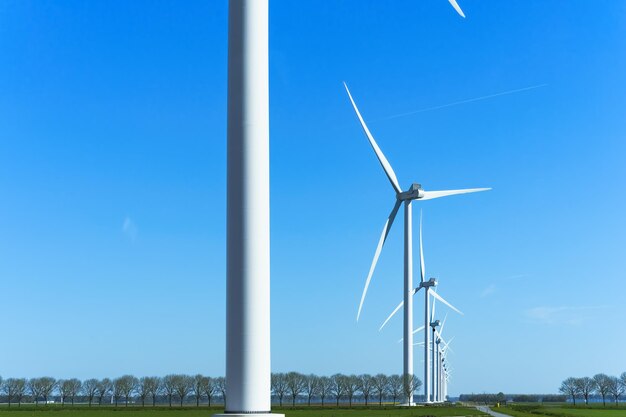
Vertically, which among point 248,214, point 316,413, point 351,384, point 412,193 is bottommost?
point 351,384

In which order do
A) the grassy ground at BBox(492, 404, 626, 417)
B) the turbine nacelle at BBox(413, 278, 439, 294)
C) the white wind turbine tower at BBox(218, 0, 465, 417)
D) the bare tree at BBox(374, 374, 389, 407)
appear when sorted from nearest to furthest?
the white wind turbine tower at BBox(218, 0, 465, 417), the grassy ground at BBox(492, 404, 626, 417), the turbine nacelle at BBox(413, 278, 439, 294), the bare tree at BBox(374, 374, 389, 407)

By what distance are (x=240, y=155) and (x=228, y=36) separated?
4253 millimetres

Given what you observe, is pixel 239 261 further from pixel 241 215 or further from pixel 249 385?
pixel 249 385

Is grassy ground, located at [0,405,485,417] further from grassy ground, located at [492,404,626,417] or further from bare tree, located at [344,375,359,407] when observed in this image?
bare tree, located at [344,375,359,407]

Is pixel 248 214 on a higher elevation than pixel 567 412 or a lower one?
higher

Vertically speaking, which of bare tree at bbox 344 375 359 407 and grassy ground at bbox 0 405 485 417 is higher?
grassy ground at bbox 0 405 485 417

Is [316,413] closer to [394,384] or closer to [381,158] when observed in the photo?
[381,158]

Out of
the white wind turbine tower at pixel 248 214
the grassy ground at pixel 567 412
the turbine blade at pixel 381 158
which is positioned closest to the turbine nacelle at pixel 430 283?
the grassy ground at pixel 567 412

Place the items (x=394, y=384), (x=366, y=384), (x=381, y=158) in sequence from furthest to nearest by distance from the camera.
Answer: (x=366, y=384) < (x=394, y=384) < (x=381, y=158)

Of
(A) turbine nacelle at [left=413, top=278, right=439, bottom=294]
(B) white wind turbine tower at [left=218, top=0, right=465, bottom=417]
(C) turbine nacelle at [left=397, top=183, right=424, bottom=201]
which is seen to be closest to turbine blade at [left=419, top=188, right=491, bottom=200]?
(C) turbine nacelle at [left=397, top=183, right=424, bottom=201]

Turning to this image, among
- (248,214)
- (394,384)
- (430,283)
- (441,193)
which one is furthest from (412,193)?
(394,384)

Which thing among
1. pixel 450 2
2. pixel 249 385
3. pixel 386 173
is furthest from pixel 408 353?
pixel 249 385

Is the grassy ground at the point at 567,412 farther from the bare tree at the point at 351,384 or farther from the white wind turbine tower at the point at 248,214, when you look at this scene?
the white wind turbine tower at the point at 248,214

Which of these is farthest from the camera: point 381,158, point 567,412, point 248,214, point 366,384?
point 366,384
